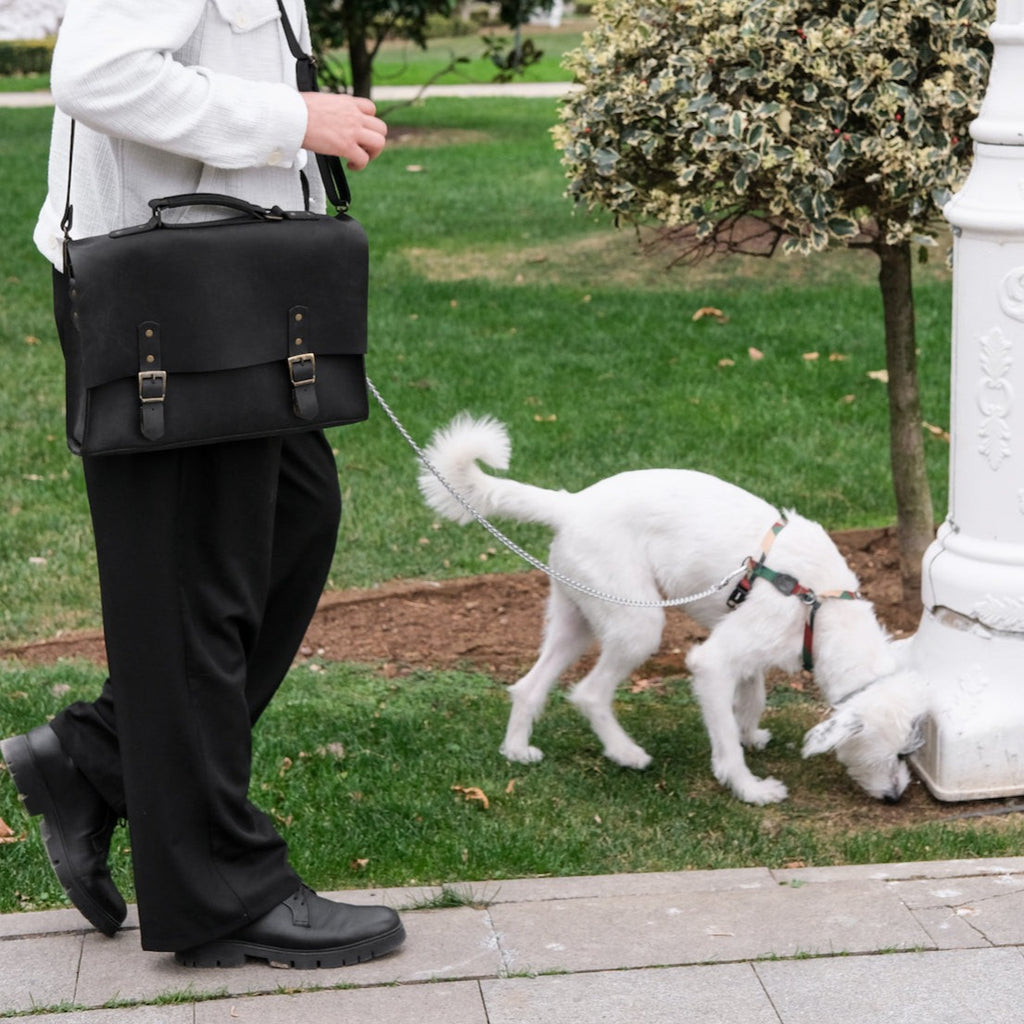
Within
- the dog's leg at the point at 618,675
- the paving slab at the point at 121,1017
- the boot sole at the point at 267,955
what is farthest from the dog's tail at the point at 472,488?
the paving slab at the point at 121,1017

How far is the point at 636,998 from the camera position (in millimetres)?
3061

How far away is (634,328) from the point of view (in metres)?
10.2

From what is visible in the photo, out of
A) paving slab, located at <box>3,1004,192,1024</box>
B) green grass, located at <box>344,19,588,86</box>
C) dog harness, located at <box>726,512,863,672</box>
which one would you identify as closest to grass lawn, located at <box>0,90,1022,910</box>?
dog harness, located at <box>726,512,863,672</box>

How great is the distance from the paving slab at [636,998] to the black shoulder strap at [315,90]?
155 centimetres

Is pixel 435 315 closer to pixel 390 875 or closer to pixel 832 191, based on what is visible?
pixel 832 191

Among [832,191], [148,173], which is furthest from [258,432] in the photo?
[832,191]

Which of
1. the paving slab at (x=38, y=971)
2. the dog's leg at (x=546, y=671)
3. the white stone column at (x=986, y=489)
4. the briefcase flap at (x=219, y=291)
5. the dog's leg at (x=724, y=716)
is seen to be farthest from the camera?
the dog's leg at (x=546, y=671)

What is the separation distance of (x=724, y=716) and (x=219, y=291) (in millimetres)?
2201

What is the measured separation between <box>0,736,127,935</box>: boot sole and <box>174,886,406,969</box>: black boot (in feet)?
0.66

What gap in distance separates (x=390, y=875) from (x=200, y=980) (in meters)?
0.77

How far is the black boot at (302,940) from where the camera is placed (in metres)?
3.20

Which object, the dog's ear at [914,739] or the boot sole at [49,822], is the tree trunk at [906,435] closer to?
the dog's ear at [914,739]

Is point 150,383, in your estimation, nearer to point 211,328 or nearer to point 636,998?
point 211,328

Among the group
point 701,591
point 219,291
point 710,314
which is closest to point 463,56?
point 710,314
